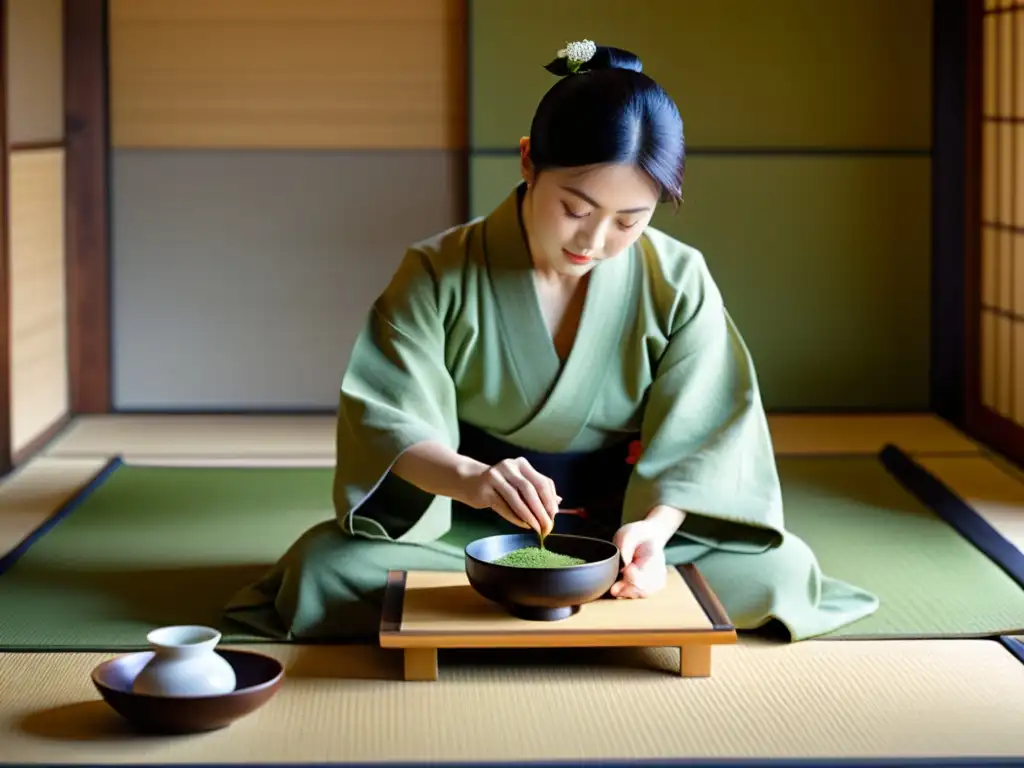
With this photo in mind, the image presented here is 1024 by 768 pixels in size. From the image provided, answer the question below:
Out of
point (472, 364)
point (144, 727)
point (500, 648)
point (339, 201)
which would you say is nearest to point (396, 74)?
point (339, 201)

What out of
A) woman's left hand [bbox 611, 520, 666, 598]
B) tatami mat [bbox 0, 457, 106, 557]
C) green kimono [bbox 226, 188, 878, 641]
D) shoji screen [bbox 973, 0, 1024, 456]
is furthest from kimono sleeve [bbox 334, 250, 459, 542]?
shoji screen [bbox 973, 0, 1024, 456]

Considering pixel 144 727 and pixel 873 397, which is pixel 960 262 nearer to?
pixel 873 397

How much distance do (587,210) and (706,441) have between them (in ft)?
1.84

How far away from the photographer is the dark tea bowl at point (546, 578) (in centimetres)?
260

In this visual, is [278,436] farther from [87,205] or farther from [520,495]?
[520,495]

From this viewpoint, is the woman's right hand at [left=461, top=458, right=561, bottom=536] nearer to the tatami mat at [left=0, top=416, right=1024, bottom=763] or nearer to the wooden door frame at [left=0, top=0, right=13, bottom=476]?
the tatami mat at [left=0, top=416, right=1024, bottom=763]

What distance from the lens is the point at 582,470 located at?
3207mm

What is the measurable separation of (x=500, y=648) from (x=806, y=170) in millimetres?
3085

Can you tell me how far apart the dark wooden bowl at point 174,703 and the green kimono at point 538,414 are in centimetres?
47

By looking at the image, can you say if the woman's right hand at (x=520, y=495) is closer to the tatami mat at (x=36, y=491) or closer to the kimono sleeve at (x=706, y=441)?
the kimono sleeve at (x=706, y=441)

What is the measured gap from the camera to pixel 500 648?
2914 millimetres

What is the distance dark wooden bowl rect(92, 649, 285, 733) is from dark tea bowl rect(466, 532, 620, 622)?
377mm

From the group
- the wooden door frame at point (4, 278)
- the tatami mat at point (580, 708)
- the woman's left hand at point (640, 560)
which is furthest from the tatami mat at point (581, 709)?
the wooden door frame at point (4, 278)

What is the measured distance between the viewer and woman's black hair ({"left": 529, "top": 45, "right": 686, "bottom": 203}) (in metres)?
2.71
